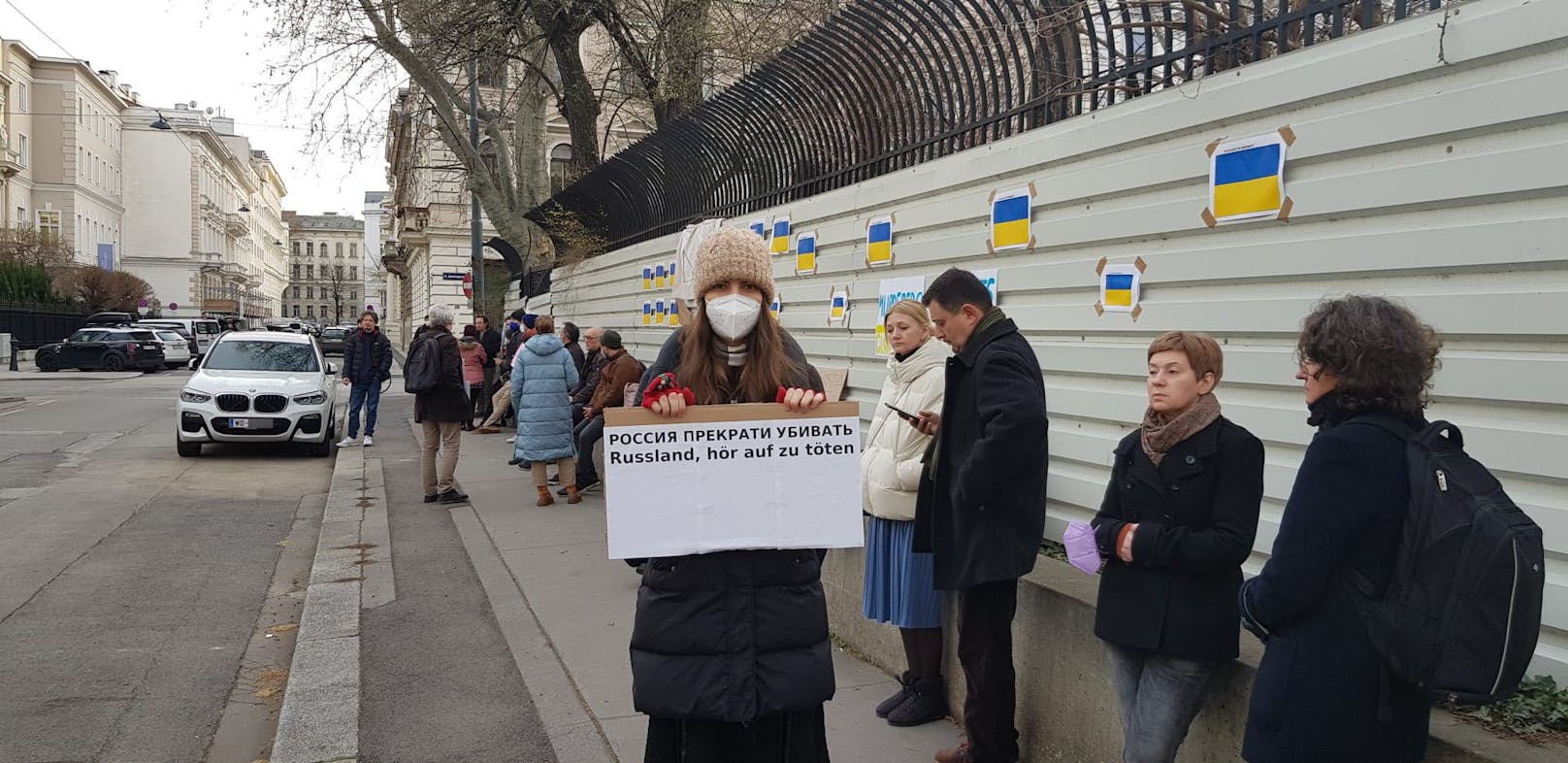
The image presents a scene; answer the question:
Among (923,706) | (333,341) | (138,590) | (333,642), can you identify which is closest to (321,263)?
(333,341)

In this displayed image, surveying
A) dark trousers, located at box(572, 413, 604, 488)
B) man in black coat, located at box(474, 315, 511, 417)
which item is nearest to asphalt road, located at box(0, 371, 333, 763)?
dark trousers, located at box(572, 413, 604, 488)

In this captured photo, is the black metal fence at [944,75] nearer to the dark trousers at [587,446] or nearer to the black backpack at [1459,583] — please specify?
the black backpack at [1459,583]

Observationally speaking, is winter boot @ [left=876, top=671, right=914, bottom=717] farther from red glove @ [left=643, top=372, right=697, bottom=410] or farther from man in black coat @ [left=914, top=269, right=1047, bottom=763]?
red glove @ [left=643, top=372, right=697, bottom=410]

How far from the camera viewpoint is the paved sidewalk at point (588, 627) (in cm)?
453

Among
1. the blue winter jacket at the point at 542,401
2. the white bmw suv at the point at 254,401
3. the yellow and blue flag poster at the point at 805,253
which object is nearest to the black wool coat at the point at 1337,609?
the yellow and blue flag poster at the point at 805,253

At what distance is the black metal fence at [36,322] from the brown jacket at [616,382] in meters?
41.7

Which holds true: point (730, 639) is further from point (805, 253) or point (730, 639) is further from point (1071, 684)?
point (805, 253)

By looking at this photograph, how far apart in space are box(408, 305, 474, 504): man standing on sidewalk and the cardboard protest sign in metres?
7.89

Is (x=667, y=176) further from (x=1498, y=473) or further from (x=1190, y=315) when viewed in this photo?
(x=1498, y=473)

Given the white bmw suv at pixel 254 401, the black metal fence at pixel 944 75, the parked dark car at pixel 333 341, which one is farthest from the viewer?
the parked dark car at pixel 333 341

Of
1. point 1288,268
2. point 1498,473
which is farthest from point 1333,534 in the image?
point 1288,268

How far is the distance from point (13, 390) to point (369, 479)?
19.4 m

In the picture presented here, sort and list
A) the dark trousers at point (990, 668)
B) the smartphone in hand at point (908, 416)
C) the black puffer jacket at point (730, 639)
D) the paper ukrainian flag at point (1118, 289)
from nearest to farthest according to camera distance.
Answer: the black puffer jacket at point (730, 639) < the dark trousers at point (990, 668) < the smartphone in hand at point (908, 416) < the paper ukrainian flag at point (1118, 289)

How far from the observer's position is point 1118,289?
459 cm
